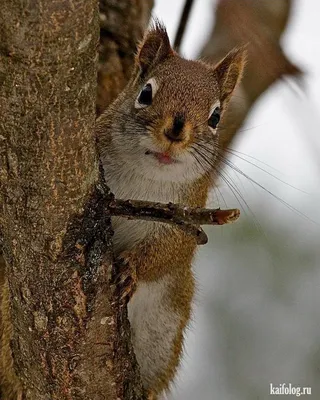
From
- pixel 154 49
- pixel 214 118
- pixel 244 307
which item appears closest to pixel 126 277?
pixel 214 118

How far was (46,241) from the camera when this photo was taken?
69.6 inches

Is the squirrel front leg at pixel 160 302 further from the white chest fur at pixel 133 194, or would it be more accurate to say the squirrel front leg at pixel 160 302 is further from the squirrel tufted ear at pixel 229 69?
the squirrel tufted ear at pixel 229 69

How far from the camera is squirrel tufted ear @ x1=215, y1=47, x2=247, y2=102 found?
2.67 meters

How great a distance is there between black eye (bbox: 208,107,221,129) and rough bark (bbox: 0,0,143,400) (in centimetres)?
71

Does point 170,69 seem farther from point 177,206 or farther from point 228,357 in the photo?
point 228,357

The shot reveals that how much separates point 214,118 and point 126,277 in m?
0.58

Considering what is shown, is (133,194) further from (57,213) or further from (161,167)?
(57,213)

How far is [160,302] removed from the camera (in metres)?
2.63

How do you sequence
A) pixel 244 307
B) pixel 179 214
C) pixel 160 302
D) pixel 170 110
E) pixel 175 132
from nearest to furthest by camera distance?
pixel 179 214 → pixel 175 132 → pixel 170 110 → pixel 160 302 → pixel 244 307

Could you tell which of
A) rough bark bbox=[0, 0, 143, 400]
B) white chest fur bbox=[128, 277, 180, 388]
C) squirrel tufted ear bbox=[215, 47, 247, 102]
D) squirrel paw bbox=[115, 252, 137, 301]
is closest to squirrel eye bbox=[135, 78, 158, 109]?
squirrel tufted ear bbox=[215, 47, 247, 102]

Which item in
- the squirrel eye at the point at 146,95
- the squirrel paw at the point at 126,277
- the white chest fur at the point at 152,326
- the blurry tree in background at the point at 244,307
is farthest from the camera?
the blurry tree in background at the point at 244,307

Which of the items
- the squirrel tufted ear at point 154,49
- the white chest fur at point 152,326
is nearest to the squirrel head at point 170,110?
the squirrel tufted ear at point 154,49

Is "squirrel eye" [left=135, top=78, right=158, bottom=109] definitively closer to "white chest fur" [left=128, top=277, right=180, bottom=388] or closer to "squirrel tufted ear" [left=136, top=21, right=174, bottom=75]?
"squirrel tufted ear" [left=136, top=21, right=174, bottom=75]

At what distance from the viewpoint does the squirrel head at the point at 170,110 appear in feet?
7.36
